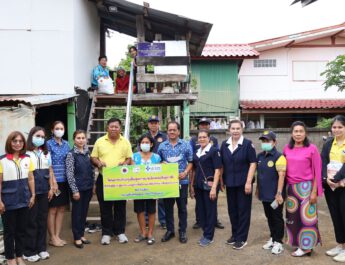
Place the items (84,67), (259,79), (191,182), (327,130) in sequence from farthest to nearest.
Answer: (259,79), (327,130), (84,67), (191,182)

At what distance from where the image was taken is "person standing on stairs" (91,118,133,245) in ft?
16.8

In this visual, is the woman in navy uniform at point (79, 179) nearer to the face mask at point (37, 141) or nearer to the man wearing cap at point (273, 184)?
the face mask at point (37, 141)

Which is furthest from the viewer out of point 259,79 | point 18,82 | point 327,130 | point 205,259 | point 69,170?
point 259,79

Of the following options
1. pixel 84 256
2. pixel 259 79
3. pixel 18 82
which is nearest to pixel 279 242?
pixel 84 256

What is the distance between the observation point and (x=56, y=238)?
204 inches

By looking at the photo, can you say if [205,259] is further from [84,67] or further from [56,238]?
[84,67]

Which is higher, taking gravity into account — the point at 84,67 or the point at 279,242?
the point at 84,67

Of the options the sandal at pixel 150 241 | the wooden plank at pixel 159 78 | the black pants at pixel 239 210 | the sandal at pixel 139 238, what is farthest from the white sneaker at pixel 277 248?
the wooden plank at pixel 159 78

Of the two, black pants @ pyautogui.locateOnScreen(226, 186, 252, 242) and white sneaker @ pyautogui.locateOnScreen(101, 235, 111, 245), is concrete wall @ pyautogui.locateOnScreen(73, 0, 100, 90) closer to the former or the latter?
white sneaker @ pyautogui.locateOnScreen(101, 235, 111, 245)

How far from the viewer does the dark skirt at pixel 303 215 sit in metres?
4.50

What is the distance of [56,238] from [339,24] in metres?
14.9

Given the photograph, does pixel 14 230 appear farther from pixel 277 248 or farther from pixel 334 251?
pixel 334 251

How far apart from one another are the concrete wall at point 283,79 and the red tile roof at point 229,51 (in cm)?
115

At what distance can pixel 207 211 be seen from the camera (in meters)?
5.08
